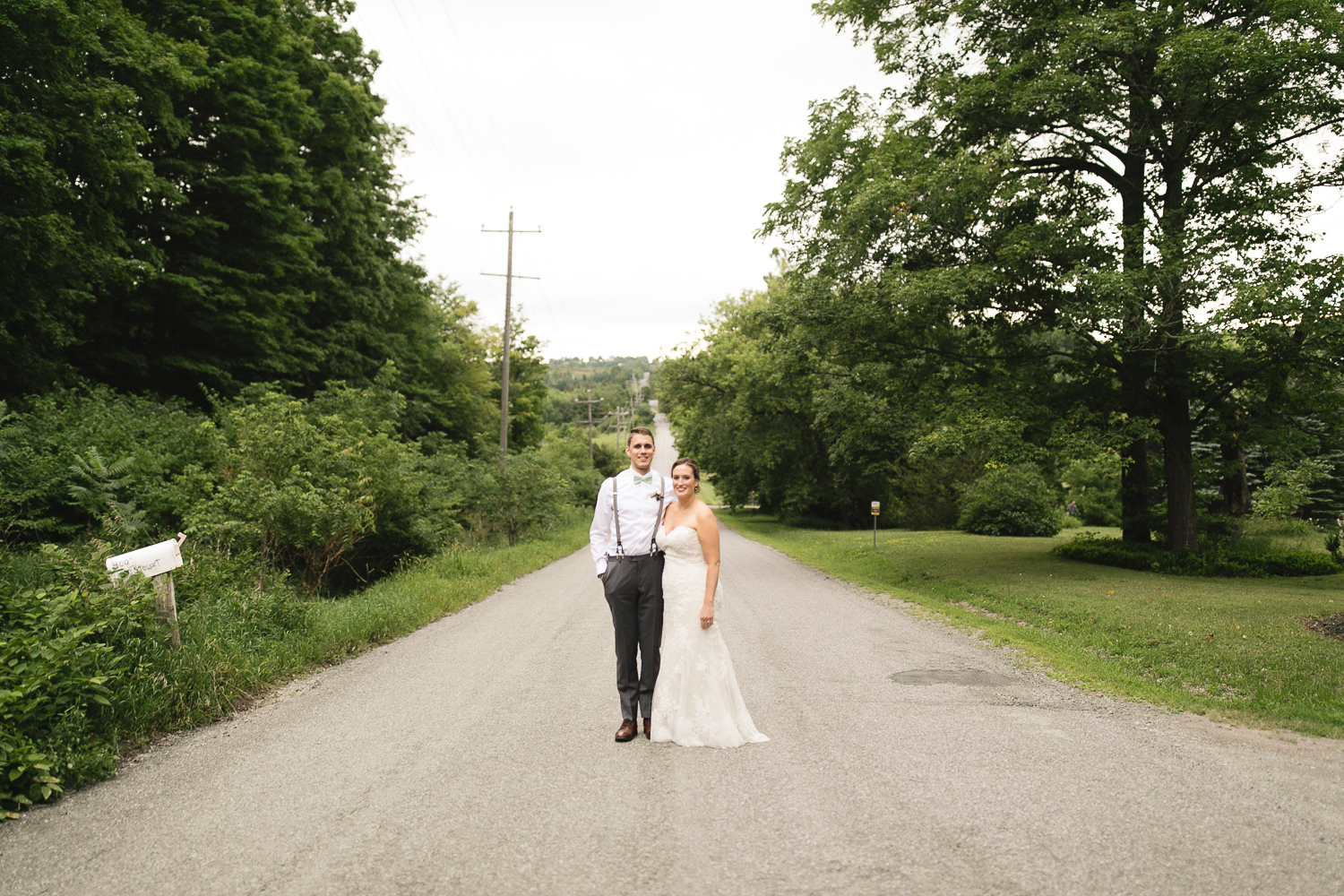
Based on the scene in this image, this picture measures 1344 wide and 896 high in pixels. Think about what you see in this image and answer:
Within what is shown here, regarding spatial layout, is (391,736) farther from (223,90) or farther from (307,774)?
(223,90)

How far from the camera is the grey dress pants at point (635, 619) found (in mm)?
5305

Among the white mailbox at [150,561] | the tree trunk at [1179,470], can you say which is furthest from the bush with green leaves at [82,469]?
the tree trunk at [1179,470]

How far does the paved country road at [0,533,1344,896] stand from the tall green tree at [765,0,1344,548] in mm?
9260

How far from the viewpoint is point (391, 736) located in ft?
17.2

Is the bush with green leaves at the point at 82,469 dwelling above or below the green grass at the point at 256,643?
above

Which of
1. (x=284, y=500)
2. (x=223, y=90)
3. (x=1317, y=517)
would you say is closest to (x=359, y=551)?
(x=284, y=500)

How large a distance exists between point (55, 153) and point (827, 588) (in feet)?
50.8

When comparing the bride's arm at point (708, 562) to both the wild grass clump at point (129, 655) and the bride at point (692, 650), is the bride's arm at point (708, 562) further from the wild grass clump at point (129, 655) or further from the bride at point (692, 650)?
the wild grass clump at point (129, 655)

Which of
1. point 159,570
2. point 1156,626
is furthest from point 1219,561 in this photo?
point 159,570

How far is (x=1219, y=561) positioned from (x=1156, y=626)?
275 inches

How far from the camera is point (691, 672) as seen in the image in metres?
5.18

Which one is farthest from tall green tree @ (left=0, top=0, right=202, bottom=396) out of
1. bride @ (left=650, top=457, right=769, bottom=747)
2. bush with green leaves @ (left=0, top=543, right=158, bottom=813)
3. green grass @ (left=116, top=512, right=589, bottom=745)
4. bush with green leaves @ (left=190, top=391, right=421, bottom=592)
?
bride @ (left=650, top=457, right=769, bottom=747)

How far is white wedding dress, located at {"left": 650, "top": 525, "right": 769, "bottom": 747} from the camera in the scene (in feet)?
16.7

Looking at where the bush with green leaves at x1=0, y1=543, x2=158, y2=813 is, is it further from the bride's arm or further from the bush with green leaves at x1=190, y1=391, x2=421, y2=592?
the bush with green leaves at x1=190, y1=391, x2=421, y2=592
